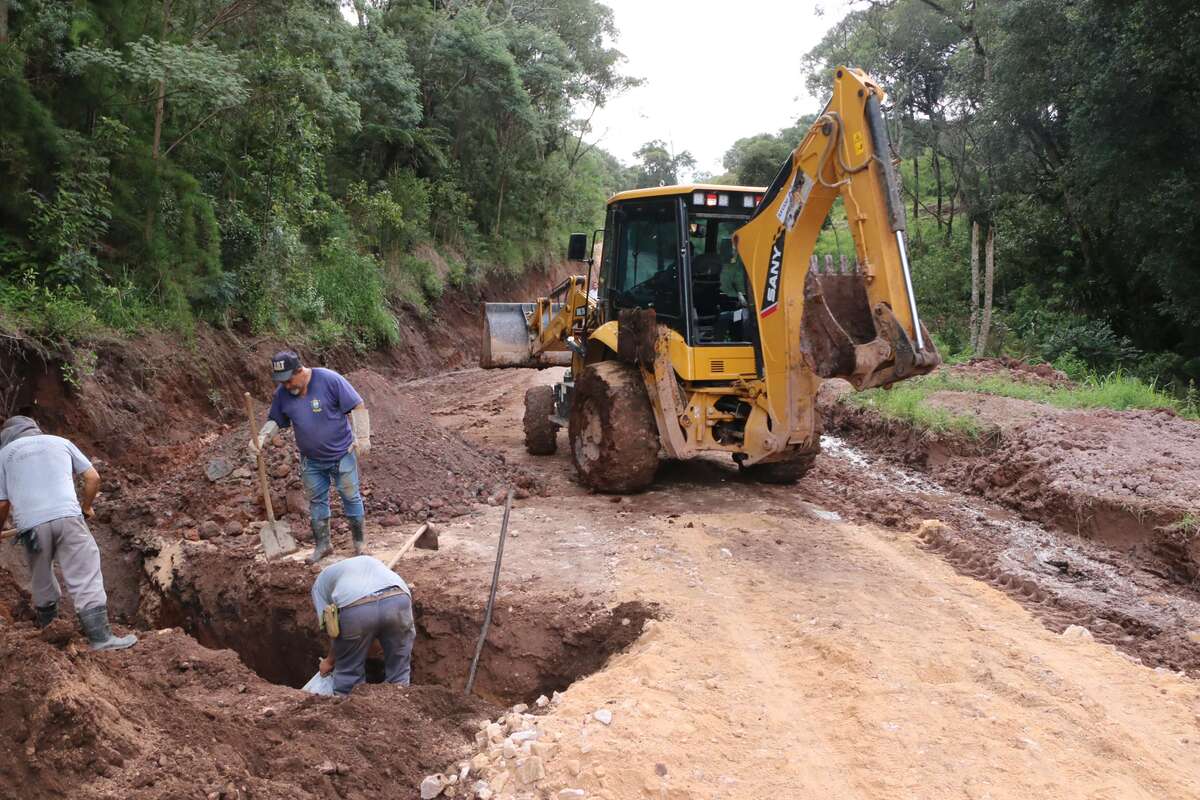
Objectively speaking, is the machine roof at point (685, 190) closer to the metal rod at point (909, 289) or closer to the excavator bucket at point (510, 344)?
the metal rod at point (909, 289)

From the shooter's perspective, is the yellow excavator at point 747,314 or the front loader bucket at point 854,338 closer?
the front loader bucket at point 854,338

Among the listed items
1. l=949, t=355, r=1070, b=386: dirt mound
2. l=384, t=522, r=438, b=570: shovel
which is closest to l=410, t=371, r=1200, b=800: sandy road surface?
l=384, t=522, r=438, b=570: shovel

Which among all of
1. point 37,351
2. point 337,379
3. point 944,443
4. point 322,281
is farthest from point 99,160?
point 944,443

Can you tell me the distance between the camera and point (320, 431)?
6367mm

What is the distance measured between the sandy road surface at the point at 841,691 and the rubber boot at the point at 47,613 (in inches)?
114

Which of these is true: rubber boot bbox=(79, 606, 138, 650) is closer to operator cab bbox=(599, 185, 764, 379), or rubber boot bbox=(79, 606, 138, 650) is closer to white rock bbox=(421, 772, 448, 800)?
white rock bbox=(421, 772, 448, 800)

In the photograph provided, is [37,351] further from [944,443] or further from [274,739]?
[944,443]

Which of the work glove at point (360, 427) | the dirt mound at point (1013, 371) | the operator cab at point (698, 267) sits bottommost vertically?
the dirt mound at point (1013, 371)

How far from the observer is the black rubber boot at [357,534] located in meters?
6.57

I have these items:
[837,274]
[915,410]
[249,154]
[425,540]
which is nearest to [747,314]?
[837,274]

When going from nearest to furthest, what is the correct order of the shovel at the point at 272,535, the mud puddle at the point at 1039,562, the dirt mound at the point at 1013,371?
1. the mud puddle at the point at 1039,562
2. the shovel at the point at 272,535
3. the dirt mound at the point at 1013,371

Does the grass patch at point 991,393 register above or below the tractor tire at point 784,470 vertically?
above

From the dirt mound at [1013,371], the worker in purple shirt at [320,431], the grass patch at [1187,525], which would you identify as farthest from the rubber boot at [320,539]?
the dirt mound at [1013,371]

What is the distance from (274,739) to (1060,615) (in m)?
4.64
